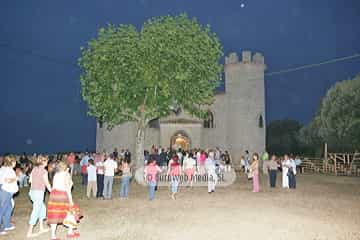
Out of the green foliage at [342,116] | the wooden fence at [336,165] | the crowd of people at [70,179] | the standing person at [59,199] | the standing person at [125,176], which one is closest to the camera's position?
the standing person at [59,199]

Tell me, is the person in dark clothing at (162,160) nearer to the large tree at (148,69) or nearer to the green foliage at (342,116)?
the large tree at (148,69)

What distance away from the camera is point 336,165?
26391mm

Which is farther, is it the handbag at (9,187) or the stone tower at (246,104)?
the stone tower at (246,104)

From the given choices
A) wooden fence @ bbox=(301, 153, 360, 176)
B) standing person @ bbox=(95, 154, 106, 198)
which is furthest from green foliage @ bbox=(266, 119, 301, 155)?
standing person @ bbox=(95, 154, 106, 198)

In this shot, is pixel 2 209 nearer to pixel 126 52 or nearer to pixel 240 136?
pixel 126 52

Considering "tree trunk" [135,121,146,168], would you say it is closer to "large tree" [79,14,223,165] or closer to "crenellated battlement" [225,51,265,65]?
"large tree" [79,14,223,165]

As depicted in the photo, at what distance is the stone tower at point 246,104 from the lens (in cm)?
3484

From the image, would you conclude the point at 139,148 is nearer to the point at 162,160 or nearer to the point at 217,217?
the point at 162,160

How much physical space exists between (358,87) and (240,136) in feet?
45.7

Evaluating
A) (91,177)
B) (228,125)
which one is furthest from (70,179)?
(228,125)

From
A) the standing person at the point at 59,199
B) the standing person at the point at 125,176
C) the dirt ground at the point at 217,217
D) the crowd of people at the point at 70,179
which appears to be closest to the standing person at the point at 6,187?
the crowd of people at the point at 70,179

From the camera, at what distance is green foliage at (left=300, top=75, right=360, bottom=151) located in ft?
108

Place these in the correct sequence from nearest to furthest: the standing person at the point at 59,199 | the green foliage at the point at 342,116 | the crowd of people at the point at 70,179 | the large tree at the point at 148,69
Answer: the standing person at the point at 59,199 → the crowd of people at the point at 70,179 → the large tree at the point at 148,69 → the green foliage at the point at 342,116

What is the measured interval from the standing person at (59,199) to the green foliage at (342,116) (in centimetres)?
2875
